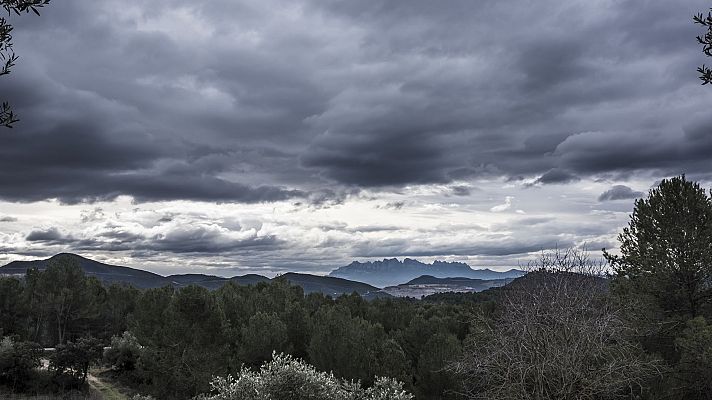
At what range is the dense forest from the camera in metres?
15.2

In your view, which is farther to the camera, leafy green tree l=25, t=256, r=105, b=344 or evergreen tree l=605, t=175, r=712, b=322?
leafy green tree l=25, t=256, r=105, b=344

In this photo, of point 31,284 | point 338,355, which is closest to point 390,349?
point 338,355

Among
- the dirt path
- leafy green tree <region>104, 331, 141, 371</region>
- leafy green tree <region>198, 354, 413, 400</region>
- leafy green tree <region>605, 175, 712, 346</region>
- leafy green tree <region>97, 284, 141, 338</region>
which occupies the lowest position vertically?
the dirt path

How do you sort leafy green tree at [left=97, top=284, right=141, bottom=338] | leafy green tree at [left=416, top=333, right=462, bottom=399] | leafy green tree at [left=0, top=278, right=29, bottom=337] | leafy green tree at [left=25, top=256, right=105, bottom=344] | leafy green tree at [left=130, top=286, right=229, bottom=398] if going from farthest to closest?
leafy green tree at [left=97, top=284, right=141, bottom=338]
leafy green tree at [left=25, top=256, right=105, bottom=344]
leafy green tree at [left=0, top=278, right=29, bottom=337]
leafy green tree at [left=130, top=286, right=229, bottom=398]
leafy green tree at [left=416, top=333, right=462, bottom=399]

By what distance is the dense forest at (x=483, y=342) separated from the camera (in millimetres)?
15156

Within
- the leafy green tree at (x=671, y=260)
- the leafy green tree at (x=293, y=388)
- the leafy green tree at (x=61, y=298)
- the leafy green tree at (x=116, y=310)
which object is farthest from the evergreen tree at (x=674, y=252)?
the leafy green tree at (x=116, y=310)

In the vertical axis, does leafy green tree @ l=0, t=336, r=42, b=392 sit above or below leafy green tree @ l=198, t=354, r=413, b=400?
below

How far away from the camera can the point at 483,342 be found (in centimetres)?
2431

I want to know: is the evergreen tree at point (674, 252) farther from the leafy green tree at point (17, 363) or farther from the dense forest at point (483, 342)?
the leafy green tree at point (17, 363)

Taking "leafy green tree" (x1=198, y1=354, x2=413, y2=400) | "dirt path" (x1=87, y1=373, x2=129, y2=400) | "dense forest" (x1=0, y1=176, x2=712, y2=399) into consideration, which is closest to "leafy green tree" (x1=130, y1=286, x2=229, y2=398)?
"dense forest" (x1=0, y1=176, x2=712, y2=399)

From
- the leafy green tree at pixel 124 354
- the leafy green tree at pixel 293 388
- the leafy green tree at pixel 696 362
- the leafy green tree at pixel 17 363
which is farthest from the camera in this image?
the leafy green tree at pixel 124 354

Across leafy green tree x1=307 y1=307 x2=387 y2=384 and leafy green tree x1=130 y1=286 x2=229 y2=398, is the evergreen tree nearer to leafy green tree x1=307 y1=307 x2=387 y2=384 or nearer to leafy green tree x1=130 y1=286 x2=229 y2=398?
leafy green tree x1=307 y1=307 x2=387 y2=384

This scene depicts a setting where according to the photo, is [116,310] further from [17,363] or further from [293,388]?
[293,388]

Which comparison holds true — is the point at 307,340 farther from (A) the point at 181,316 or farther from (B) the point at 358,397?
(B) the point at 358,397
